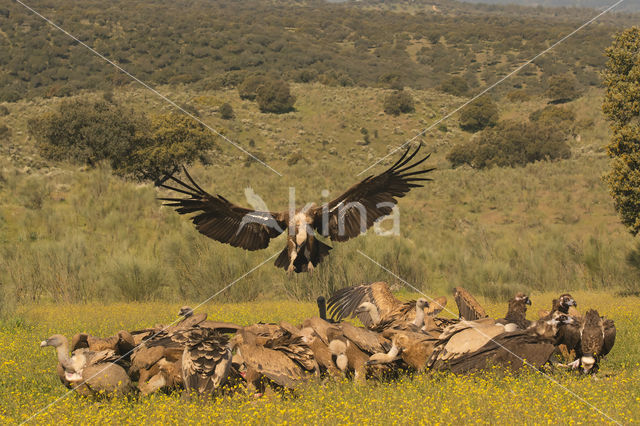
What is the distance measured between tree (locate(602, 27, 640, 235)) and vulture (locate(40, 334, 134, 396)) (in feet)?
46.7

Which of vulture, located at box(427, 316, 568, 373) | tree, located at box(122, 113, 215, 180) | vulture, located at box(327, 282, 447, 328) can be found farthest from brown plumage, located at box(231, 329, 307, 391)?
tree, located at box(122, 113, 215, 180)

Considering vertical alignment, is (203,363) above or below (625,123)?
below

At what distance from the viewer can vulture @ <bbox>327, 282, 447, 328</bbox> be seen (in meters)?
9.84

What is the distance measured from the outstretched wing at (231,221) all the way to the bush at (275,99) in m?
54.7

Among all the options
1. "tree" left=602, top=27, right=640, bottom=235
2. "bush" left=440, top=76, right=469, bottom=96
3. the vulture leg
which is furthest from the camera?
"bush" left=440, top=76, right=469, bottom=96

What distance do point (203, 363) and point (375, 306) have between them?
3692 mm

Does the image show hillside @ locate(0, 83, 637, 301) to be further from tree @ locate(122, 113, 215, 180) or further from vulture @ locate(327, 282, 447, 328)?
vulture @ locate(327, 282, 447, 328)

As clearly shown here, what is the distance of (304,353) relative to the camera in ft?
26.1

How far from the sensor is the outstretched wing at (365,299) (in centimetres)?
1036

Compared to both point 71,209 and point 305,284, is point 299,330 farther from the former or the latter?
point 71,209

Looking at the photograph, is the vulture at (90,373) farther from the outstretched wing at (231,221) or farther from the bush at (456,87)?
the bush at (456,87)

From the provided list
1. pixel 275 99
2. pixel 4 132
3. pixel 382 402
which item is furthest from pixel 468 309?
pixel 275 99

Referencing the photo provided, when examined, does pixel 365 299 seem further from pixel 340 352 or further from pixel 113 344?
pixel 113 344

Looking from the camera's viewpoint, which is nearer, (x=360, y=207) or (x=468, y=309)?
(x=360, y=207)
